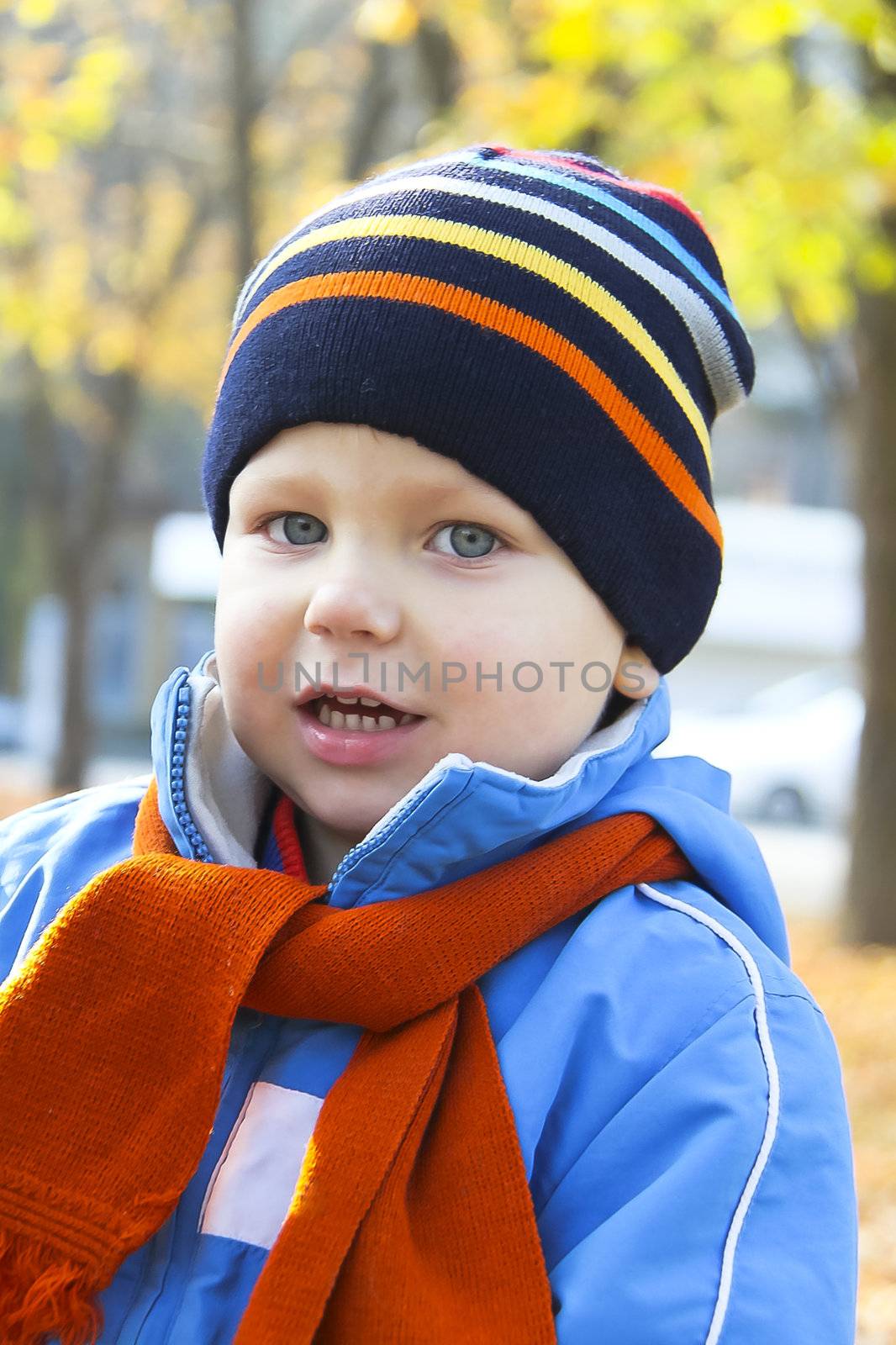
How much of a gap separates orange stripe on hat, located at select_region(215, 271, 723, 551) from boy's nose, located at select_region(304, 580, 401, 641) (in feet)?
1.15

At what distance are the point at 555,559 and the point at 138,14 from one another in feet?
35.1

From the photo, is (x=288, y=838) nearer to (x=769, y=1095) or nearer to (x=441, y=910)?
(x=441, y=910)

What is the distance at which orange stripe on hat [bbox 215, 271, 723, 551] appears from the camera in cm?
165

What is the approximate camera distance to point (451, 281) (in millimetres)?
1654

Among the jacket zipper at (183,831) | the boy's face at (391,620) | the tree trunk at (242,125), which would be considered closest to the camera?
the jacket zipper at (183,831)

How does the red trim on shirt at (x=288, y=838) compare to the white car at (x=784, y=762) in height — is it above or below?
above

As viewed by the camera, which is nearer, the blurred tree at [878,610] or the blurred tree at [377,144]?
the blurred tree at [377,144]

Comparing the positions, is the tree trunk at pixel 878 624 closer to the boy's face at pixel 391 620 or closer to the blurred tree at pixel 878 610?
the blurred tree at pixel 878 610

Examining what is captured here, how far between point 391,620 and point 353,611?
44 mm

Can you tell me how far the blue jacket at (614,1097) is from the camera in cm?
137

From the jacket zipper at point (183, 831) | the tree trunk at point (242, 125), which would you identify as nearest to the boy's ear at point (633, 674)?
the jacket zipper at point (183, 831)

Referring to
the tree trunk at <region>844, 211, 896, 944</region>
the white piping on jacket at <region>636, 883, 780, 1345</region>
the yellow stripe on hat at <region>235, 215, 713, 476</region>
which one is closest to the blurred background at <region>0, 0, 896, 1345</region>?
the tree trunk at <region>844, 211, 896, 944</region>

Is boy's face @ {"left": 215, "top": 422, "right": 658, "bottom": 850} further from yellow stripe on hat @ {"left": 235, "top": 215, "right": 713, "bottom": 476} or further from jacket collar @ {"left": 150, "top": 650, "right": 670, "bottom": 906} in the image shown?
yellow stripe on hat @ {"left": 235, "top": 215, "right": 713, "bottom": 476}

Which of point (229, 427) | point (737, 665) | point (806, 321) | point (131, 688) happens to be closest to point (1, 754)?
point (131, 688)
